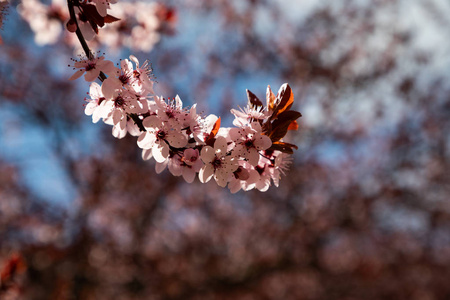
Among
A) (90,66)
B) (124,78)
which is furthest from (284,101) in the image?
(90,66)

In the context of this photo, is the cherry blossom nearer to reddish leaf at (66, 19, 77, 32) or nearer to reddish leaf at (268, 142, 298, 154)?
reddish leaf at (268, 142, 298, 154)

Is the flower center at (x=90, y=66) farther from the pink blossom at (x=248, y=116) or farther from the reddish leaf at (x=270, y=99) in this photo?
the reddish leaf at (x=270, y=99)

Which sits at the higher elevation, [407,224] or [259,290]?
[407,224]

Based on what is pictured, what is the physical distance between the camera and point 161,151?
1.21 m

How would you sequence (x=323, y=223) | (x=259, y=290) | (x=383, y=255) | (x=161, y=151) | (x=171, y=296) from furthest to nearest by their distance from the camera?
1. (x=259, y=290)
2. (x=383, y=255)
3. (x=323, y=223)
4. (x=171, y=296)
5. (x=161, y=151)

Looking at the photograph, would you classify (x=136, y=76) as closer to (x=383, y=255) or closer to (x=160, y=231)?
(x=160, y=231)

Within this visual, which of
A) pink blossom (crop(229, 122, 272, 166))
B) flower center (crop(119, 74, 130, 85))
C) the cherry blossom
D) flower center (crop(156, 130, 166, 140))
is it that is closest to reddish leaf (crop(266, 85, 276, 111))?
pink blossom (crop(229, 122, 272, 166))

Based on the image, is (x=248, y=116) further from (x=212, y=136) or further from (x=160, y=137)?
(x=160, y=137)

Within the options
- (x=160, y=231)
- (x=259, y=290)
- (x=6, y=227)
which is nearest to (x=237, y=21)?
(x=160, y=231)

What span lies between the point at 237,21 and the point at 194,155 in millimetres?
6228

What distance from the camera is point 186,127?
4.07ft

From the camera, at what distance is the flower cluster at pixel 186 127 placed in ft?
3.85

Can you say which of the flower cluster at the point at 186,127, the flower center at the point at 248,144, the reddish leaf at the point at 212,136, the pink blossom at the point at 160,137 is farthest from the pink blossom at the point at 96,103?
the flower center at the point at 248,144

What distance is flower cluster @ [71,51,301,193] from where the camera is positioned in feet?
3.85
